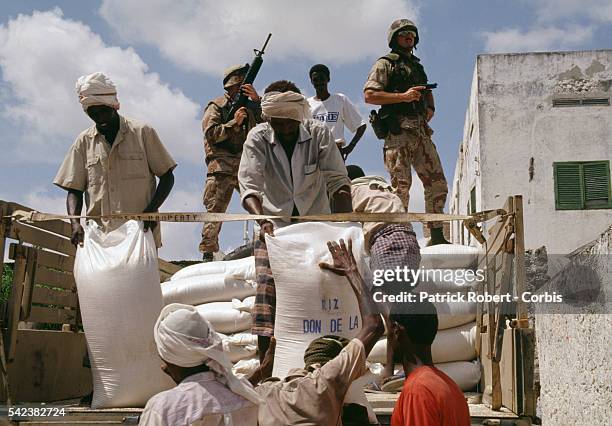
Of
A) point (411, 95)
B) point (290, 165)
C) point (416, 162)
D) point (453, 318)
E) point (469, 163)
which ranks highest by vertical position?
point (469, 163)

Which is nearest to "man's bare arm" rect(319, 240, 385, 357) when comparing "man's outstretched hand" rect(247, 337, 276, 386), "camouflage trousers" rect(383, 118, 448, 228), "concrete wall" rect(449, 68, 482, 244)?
"man's outstretched hand" rect(247, 337, 276, 386)

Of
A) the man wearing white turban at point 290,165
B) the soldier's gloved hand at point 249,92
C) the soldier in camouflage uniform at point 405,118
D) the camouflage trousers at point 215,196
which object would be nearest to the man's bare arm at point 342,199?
the man wearing white turban at point 290,165

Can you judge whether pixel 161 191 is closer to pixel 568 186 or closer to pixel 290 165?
pixel 290 165

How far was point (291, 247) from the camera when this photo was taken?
296cm

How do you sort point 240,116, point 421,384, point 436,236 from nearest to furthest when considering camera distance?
point 421,384, point 436,236, point 240,116

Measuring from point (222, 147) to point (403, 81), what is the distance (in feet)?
4.96

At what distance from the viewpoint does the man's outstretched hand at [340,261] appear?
2.88 meters

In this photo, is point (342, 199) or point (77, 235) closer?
point (77, 235)

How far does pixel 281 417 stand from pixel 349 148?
396 cm

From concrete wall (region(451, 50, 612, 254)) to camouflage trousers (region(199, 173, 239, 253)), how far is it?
936cm

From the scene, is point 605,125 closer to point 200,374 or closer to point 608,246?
point 608,246

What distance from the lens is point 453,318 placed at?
156 inches

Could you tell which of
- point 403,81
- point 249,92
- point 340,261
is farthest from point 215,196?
Result: point 340,261

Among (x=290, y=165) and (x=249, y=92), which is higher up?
(x=249, y=92)
